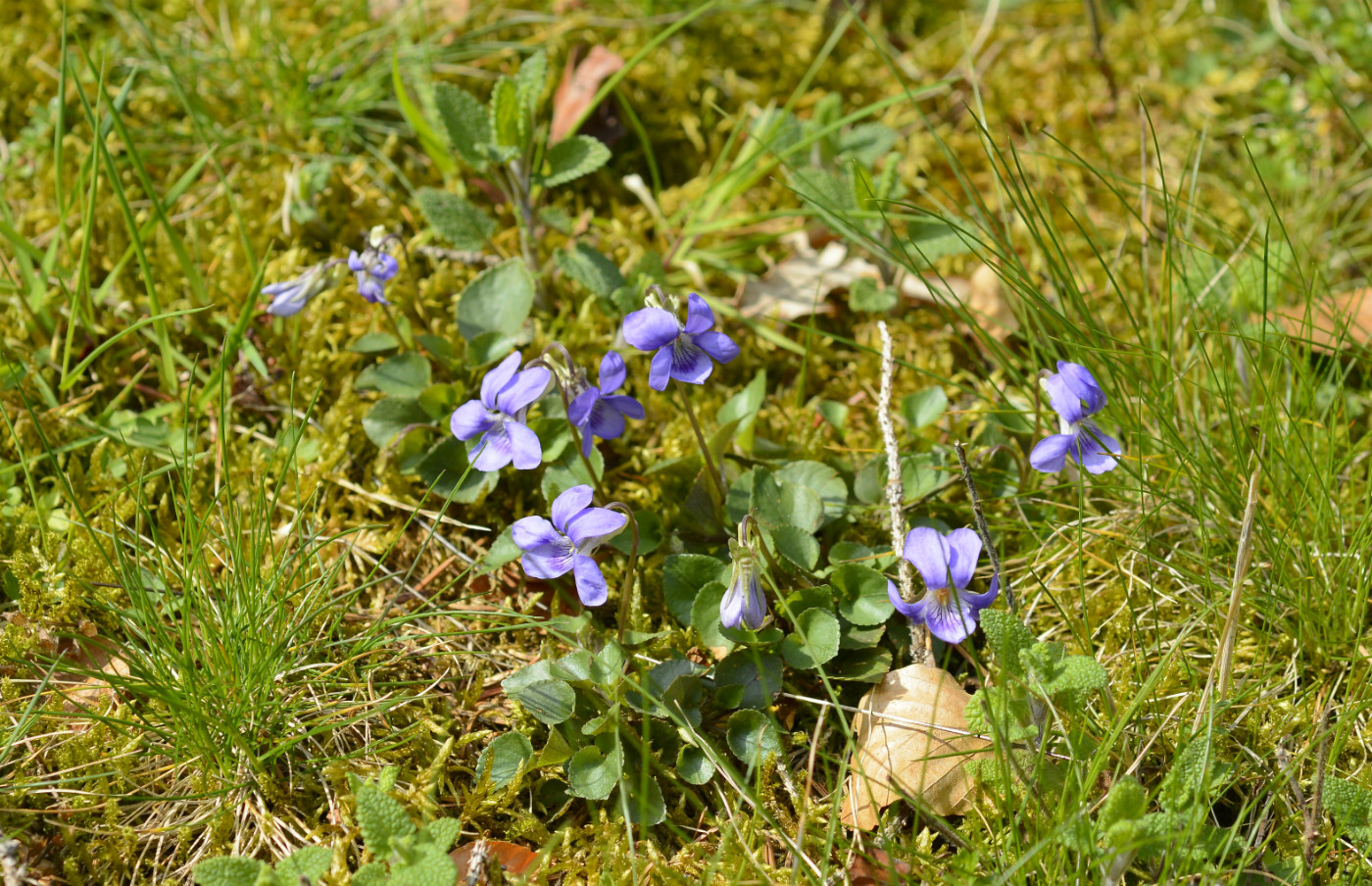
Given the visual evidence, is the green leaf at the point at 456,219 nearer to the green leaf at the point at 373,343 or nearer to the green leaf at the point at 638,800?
the green leaf at the point at 373,343

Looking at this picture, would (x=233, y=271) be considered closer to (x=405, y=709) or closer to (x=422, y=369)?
(x=422, y=369)

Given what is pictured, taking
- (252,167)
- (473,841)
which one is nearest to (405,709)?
(473,841)

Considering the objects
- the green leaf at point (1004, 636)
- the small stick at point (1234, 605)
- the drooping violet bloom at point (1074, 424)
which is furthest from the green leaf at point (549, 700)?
the small stick at point (1234, 605)

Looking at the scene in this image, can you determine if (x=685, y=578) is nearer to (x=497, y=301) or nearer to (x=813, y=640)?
(x=813, y=640)

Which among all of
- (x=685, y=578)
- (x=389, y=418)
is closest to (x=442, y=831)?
(x=685, y=578)

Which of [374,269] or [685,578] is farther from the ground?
[374,269]

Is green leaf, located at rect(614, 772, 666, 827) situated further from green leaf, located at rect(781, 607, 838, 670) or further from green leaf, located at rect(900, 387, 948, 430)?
green leaf, located at rect(900, 387, 948, 430)
